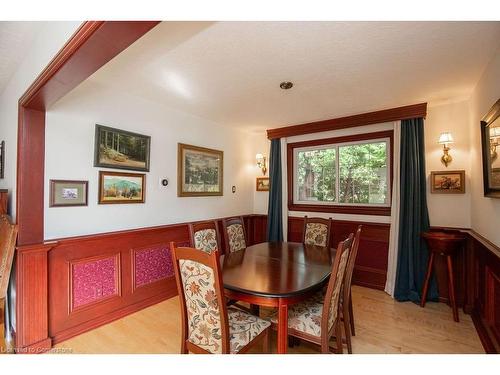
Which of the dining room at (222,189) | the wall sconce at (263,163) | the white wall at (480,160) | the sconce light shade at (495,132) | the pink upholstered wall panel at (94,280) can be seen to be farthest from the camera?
the wall sconce at (263,163)

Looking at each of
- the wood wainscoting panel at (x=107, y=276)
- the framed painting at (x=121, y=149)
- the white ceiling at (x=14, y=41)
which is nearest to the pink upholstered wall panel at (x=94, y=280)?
the wood wainscoting panel at (x=107, y=276)

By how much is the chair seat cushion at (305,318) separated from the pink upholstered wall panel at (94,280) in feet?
5.69

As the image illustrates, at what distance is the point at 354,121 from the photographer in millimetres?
3412

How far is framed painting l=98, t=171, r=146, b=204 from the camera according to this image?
255 cm

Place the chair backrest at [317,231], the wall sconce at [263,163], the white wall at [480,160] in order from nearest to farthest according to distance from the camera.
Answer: the white wall at [480,160] → the chair backrest at [317,231] → the wall sconce at [263,163]

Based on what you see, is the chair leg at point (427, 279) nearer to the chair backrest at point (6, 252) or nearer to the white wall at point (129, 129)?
the white wall at point (129, 129)

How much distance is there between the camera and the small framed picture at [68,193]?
87.4 inches

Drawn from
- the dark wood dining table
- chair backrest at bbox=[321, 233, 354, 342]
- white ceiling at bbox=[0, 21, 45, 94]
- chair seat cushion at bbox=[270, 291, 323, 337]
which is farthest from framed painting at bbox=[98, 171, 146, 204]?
chair backrest at bbox=[321, 233, 354, 342]

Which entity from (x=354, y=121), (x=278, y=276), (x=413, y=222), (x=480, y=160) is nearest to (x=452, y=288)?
(x=413, y=222)

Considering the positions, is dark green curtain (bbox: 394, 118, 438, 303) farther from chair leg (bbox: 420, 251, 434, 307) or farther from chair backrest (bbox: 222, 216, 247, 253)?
chair backrest (bbox: 222, 216, 247, 253)

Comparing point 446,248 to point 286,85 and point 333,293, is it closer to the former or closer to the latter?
point 333,293

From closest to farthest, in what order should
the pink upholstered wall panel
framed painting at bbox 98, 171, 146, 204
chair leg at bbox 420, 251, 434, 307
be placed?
the pink upholstered wall panel
framed painting at bbox 98, 171, 146, 204
chair leg at bbox 420, 251, 434, 307

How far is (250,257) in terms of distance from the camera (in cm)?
230

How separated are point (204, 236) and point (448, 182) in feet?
9.51
